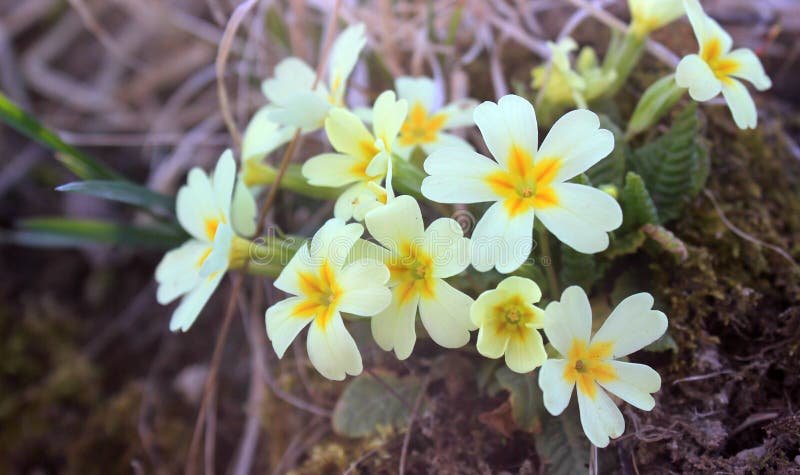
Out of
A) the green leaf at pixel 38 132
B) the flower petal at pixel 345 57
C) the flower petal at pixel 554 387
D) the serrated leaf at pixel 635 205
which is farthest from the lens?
the green leaf at pixel 38 132

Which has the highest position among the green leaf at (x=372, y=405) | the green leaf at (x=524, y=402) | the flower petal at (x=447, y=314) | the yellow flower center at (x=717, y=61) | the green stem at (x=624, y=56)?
the yellow flower center at (x=717, y=61)

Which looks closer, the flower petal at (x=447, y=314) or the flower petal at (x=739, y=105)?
the flower petal at (x=447, y=314)

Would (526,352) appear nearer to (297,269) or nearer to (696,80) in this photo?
(297,269)

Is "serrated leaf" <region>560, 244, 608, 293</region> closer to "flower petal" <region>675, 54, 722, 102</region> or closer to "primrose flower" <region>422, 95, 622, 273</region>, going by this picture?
"primrose flower" <region>422, 95, 622, 273</region>

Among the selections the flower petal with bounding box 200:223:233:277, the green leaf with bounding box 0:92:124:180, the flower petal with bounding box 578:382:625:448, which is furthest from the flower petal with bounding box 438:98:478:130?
the green leaf with bounding box 0:92:124:180

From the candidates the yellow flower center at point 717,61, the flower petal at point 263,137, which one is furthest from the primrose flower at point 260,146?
the yellow flower center at point 717,61

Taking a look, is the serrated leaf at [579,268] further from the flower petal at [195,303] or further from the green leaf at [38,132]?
Answer: the green leaf at [38,132]

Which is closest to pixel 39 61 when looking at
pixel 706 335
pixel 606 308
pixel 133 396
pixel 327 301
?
pixel 133 396
